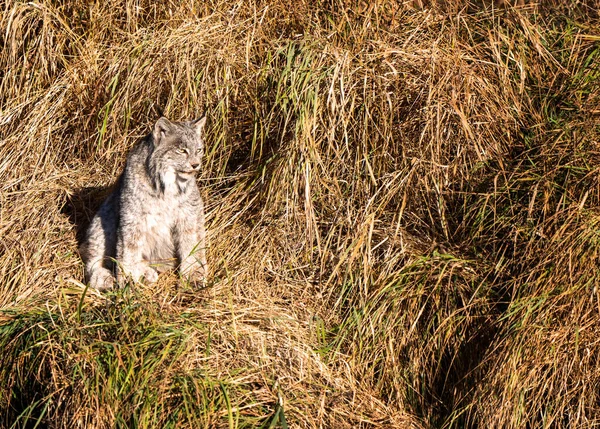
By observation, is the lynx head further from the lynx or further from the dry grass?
the dry grass

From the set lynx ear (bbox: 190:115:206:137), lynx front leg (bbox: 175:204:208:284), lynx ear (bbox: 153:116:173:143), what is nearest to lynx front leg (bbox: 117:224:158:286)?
lynx front leg (bbox: 175:204:208:284)

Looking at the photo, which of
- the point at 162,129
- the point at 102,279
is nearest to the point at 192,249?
the point at 102,279

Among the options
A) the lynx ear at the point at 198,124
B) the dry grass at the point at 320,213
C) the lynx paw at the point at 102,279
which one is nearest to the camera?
the dry grass at the point at 320,213

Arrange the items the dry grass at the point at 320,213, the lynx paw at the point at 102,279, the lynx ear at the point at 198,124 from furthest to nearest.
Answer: the lynx ear at the point at 198,124 → the lynx paw at the point at 102,279 → the dry grass at the point at 320,213

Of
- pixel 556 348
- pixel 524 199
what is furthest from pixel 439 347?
pixel 524 199

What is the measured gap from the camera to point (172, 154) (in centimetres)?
440

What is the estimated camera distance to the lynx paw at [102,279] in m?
4.34

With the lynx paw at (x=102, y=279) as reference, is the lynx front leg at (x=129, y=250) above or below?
above

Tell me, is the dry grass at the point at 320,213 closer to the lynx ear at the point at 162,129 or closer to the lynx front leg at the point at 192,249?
the lynx front leg at the point at 192,249

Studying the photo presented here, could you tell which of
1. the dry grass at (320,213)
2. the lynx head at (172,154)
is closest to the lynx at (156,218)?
the lynx head at (172,154)

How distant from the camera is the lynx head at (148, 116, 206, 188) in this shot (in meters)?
4.39

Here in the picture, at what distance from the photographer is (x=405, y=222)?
175 inches

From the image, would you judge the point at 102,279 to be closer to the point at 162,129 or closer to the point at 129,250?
the point at 129,250

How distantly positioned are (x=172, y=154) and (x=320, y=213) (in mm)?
781
